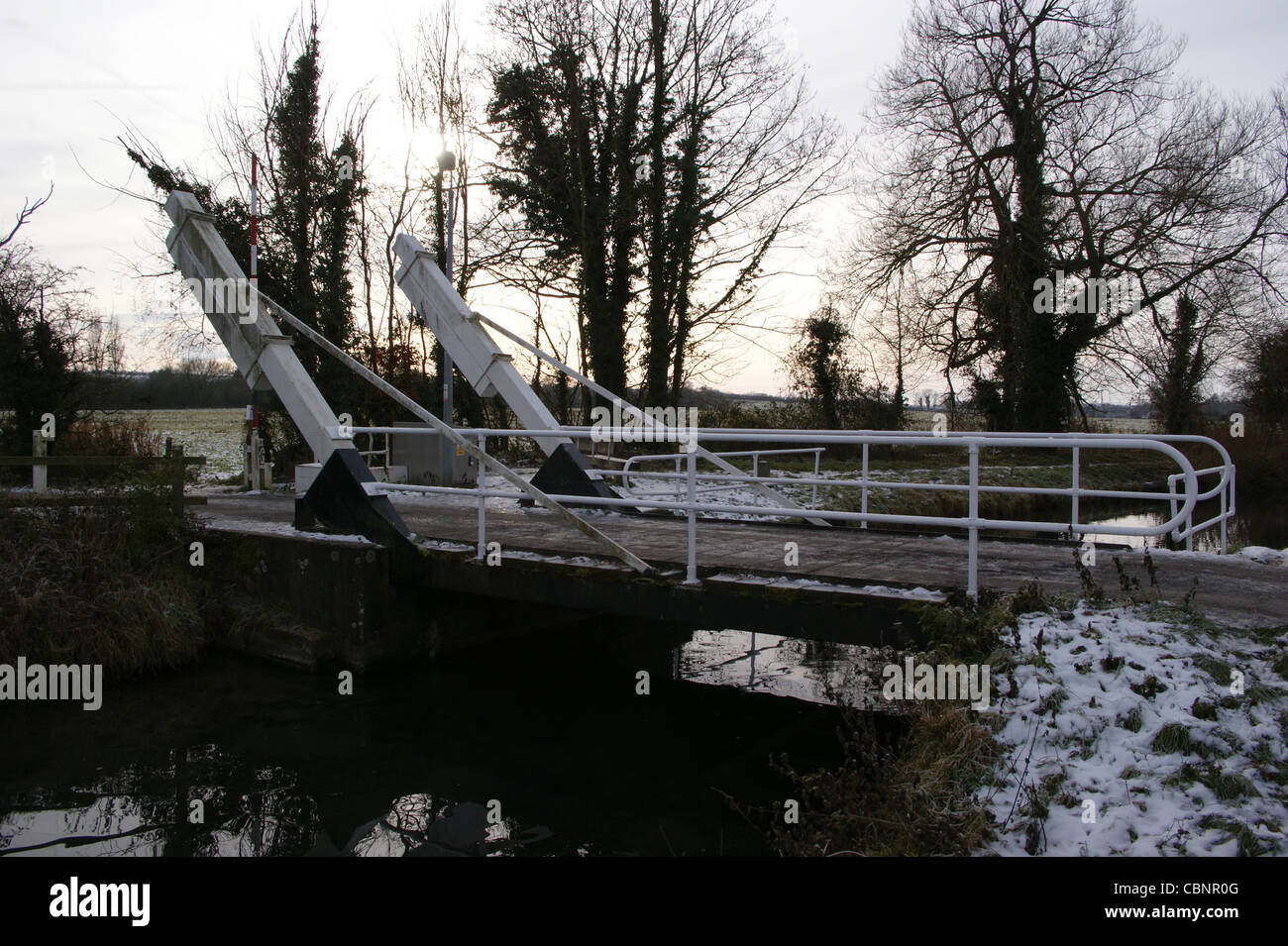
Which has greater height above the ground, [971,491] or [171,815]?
[971,491]

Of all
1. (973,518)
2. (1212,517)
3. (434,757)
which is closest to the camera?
(973,518)

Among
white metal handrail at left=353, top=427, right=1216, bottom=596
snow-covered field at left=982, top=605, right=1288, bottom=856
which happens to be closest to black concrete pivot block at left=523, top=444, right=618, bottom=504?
white metal handrail at left=353, top=427, right=1216, bottom=596

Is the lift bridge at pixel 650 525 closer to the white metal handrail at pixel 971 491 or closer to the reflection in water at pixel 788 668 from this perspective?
the white metal handrail at pixel 971 491

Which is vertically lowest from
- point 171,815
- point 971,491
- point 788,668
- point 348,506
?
point 171,815

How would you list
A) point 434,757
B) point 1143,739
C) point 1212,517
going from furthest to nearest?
point 1212,517 < point 434,757 < point 1143,739

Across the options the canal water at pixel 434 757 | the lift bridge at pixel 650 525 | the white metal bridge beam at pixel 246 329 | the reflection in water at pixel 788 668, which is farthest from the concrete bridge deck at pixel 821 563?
the white metal bridge beam at pixel 246 329

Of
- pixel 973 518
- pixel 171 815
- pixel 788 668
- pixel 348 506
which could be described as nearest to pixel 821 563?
pixel 973 518

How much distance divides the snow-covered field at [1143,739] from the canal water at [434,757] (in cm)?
165

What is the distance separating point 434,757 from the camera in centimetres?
732

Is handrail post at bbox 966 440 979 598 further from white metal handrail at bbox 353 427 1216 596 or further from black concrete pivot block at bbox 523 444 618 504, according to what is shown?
black concrete pivot block at bbox 523 444 618 504

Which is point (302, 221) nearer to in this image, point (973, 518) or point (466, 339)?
point (466, 339)

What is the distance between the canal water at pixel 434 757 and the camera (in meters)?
5.95

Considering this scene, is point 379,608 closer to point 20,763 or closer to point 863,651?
point 20,763

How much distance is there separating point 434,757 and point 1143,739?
17.1 ft
